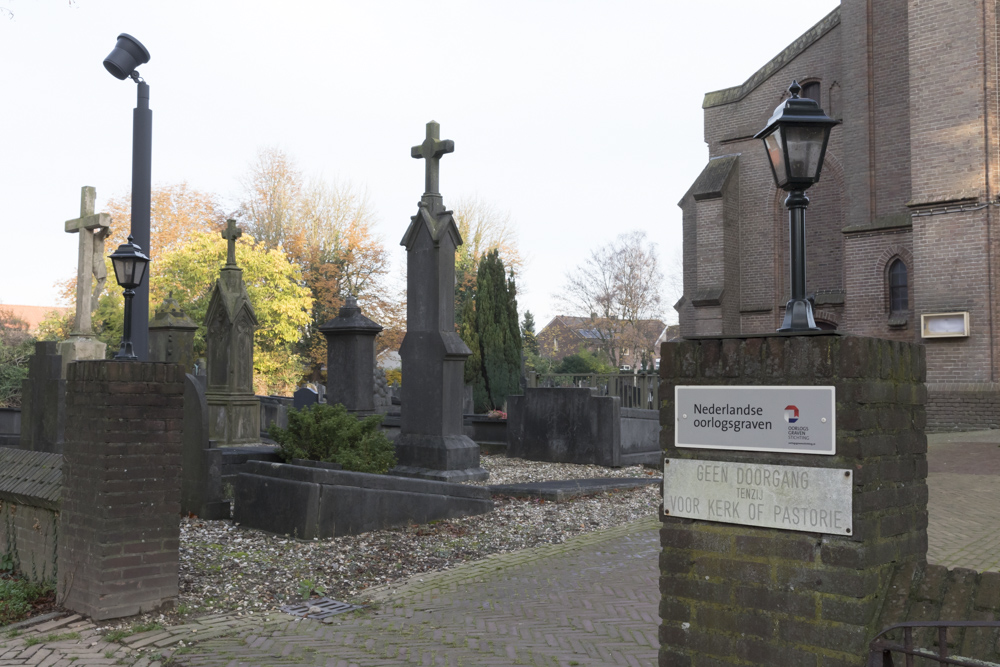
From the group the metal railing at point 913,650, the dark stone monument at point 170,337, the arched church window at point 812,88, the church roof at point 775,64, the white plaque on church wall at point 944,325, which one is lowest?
the metal railing at point 913,650

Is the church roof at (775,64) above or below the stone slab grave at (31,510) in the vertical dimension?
above

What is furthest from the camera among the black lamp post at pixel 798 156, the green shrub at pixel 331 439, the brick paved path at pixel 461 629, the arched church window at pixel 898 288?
the arched church window at pixel 898 288

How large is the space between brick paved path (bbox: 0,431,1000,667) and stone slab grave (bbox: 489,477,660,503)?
8.40 feet

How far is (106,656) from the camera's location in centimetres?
445

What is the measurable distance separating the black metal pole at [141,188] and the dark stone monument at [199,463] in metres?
0.98

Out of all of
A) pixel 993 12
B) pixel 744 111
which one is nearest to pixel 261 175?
pixel 744 111

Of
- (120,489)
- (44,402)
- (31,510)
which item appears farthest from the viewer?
(44,402)

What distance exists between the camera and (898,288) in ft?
65.9

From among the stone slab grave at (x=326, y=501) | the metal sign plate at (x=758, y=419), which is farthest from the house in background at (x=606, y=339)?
the metal sign plate at (x=758, y=419)

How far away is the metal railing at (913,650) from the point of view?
7.65 ft

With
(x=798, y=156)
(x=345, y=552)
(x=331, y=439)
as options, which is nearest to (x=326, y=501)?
(x=345, y=552)

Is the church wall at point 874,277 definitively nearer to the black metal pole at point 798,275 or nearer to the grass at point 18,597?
the black metal pole at point 798,275

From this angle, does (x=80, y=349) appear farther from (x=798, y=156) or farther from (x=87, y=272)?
(x=798, y=156)

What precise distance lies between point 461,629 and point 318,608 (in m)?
1.10
